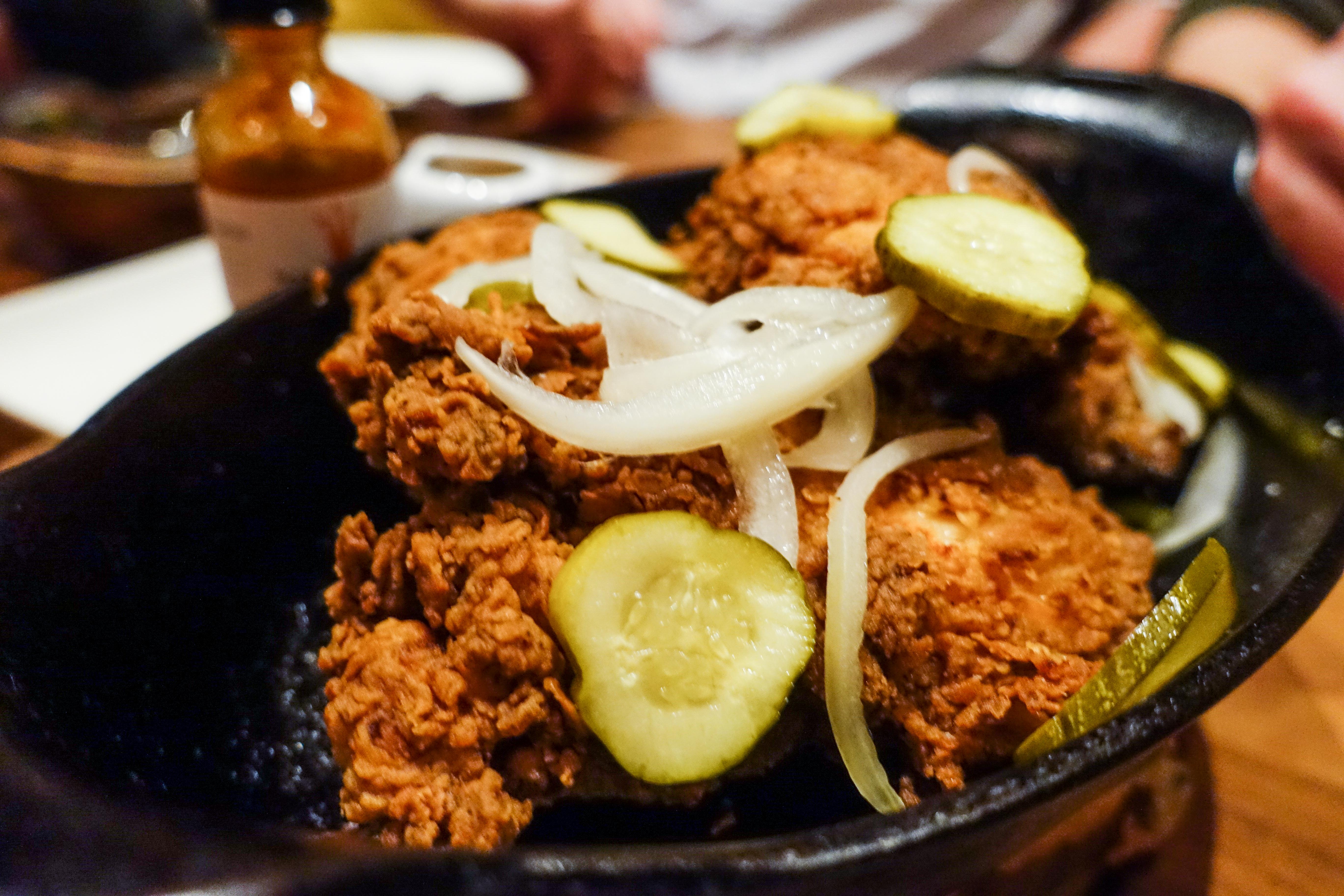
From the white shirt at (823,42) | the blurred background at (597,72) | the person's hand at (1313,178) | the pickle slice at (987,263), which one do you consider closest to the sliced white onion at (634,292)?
the pickle slice at (987,263)

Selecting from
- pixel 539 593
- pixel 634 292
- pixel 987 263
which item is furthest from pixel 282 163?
pixel 987 263

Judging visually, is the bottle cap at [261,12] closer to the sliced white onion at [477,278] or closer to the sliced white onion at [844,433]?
the sliced white onion at [477,278]

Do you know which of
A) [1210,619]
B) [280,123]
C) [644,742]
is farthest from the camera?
[280,123]

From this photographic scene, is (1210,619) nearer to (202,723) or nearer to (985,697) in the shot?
(985,697)

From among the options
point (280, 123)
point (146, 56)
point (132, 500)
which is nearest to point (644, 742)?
point (132, 500)

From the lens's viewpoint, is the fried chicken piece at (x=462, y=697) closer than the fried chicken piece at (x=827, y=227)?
Yes
